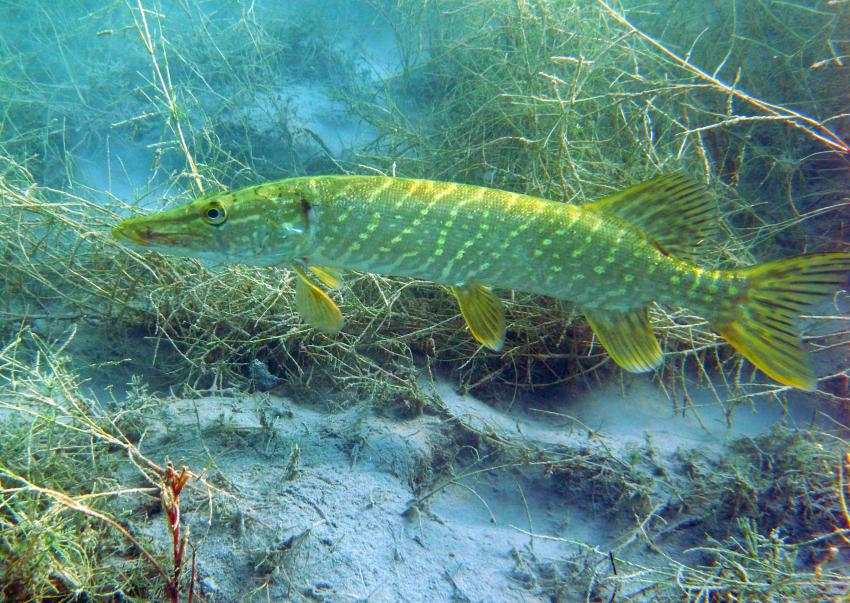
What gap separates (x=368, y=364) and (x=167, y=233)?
1.61 m

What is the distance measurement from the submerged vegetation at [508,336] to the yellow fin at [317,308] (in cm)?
75

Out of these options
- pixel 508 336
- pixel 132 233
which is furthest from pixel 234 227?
pixel 508 336

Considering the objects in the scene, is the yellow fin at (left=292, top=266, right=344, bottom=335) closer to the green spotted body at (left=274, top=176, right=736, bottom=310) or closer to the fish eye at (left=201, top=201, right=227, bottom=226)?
the green spotted body at (left=274, top=176, right=736, bottom=310)

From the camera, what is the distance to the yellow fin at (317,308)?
2.69 m

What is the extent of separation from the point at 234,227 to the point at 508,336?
227cm

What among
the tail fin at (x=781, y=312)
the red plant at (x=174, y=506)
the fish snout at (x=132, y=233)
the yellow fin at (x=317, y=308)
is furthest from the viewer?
the yellow fin at (x=317, y=308)

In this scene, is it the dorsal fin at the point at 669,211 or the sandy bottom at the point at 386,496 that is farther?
the dorsal fin at the point at 669,211

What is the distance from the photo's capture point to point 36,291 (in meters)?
4.05

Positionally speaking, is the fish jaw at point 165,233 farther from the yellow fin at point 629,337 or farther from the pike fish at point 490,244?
the yellow fin at point 629,337

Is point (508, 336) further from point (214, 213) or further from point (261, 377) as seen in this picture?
point (214, 213)

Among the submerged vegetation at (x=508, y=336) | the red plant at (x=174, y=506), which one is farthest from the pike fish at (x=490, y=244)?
the red plant at (x=174, y=506)

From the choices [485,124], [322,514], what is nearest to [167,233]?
[322,514]

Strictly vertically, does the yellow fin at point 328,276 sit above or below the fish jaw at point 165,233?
below

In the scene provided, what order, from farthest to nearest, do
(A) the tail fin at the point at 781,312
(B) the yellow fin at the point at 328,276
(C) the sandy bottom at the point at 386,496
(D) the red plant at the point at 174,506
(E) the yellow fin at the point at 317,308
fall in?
(B) the yellow fin at the point at 328,276 → (E) the yellow fin at the point at 317,308 → (A) the tail fin at the point at 781,312 → (C) the sandy bottom at the point at 386,496 → (D) the red plant at the point at 174,506
